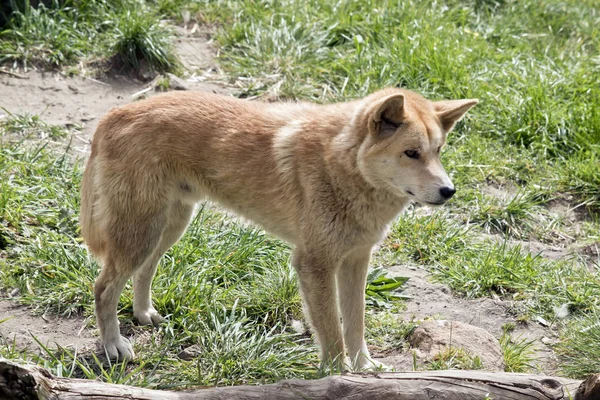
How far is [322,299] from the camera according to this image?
4.71 m

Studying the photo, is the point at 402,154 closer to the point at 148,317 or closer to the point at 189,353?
the point at 189,353

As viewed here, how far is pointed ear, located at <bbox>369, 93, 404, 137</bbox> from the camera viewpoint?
4.45 meters

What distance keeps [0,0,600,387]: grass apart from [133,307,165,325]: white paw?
9cm

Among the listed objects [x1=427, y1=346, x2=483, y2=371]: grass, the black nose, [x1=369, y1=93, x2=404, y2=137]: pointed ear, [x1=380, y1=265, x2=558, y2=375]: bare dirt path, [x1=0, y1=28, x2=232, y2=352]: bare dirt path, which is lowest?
[x1=380, y1=265, x2=558, y2=375]: bare dirt path

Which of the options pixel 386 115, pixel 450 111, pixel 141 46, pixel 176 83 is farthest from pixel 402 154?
pixel 141 46

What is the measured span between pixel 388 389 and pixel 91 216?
7.30 ft

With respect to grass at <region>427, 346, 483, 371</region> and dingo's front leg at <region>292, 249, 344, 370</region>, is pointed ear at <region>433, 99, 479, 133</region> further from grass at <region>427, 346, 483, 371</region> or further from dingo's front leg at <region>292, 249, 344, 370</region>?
grass at <region>427, 346, 483, 371</region>

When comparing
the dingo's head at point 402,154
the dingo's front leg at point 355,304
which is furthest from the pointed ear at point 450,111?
the dingo's front leg at point 355,304

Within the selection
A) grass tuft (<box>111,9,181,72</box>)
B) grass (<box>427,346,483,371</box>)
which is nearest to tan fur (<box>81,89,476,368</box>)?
grass (<box>427,346,483,371</box>)

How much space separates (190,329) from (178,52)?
3.97 meters

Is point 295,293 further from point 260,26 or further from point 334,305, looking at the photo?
point 260,26

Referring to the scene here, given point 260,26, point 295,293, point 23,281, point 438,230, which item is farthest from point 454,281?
point 260,26

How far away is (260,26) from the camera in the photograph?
8.45 meters

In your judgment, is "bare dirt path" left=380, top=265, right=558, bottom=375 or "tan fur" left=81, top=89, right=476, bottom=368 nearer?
"tan fur" left=81, top=89, right=476, bottom=368
